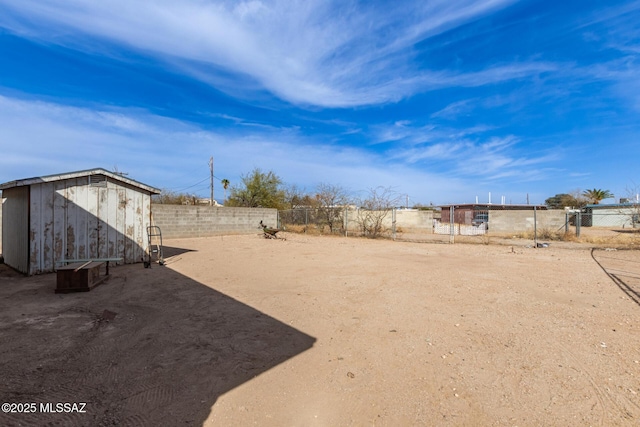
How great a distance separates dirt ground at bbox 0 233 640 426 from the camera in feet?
8.01

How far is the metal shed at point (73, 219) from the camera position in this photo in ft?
23.4

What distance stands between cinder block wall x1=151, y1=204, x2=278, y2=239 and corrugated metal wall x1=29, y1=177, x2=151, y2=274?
675 centimetres

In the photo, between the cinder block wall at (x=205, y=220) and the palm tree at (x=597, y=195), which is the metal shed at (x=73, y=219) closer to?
the cinder block wall at (x=205, y=220)

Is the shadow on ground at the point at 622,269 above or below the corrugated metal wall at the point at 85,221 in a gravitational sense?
below

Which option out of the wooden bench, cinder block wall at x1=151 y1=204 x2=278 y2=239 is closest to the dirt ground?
the wooden bench

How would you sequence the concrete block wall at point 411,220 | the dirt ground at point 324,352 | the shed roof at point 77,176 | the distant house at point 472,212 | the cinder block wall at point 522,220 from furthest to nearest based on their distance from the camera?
the distant house at point 472,212 < the concrete block wall at point 411,220 < the cinder block wall at point 522,220 < the shed roof at point 77,176 < the dirt ground at point 324,352

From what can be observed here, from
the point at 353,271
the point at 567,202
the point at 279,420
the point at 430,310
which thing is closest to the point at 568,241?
the point at 353,271

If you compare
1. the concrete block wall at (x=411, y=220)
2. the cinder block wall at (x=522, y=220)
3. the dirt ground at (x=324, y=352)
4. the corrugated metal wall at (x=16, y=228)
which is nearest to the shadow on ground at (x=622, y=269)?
the dirt ground at (x=324, y=352)

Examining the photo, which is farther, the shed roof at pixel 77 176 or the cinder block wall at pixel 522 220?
the cinder block wall at pixel 522 220

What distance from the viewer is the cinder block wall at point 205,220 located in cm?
1580

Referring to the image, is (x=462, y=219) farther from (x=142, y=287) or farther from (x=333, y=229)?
(x=142, y=287)

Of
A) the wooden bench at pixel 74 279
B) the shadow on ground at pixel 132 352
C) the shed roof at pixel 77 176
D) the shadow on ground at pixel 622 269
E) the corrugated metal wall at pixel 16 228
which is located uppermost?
the shed roof at pixel 77 176

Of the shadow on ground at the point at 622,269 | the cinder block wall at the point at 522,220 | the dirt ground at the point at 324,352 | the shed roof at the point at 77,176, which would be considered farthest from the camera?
the cinder block wall at the point at 522,220

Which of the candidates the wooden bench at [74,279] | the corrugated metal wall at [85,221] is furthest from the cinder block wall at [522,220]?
the wooden bench at [74,279]
